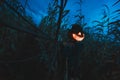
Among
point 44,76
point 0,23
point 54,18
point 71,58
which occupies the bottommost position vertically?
point 44,76

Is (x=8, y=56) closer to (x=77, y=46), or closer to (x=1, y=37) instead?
(x=1, y=37)

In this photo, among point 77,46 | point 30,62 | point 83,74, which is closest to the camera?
point 77,46

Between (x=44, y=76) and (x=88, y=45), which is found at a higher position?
(x=88, y=45)

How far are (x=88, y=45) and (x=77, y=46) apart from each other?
6.59 ft

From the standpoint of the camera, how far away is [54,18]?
365 cm

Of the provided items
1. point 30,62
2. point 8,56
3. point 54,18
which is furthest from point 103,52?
point 8,56

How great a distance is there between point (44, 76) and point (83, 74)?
24.2 inches

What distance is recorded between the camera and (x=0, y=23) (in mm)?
921

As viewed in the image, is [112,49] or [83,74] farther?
[112,49]

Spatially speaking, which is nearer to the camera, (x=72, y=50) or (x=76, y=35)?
(x=76, y=35)

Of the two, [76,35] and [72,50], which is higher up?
[76,35]

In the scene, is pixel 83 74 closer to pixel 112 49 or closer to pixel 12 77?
pixel 112 49

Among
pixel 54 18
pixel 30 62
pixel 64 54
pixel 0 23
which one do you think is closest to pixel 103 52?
pixel 54 18

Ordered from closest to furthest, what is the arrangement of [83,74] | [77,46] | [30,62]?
[77,46] → [30,62] → [83,74]
